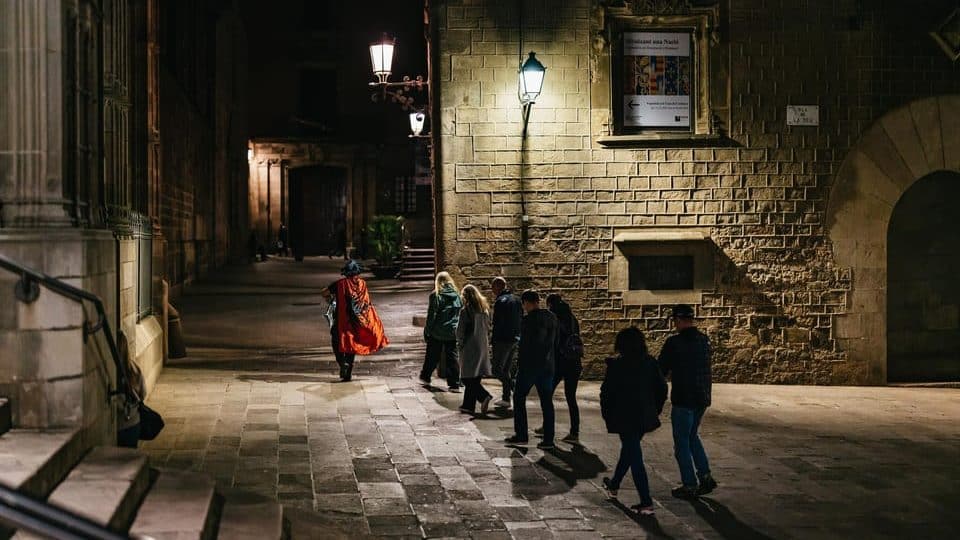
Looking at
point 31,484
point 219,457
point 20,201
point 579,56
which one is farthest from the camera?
point 579,56

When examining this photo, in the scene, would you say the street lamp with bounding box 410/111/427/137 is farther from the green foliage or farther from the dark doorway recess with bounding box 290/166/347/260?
the dark doorway recess with bounding box 290/166/347/260

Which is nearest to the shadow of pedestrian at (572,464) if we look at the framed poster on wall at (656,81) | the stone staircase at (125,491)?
the stone staircase at (125,491)

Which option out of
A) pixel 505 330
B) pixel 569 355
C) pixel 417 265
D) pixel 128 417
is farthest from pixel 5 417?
pixel 417 265

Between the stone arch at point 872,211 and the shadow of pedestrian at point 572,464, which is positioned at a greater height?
the stone arch at point 872,211

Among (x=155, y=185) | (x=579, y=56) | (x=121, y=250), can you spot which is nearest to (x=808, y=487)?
(x=121, y=250)

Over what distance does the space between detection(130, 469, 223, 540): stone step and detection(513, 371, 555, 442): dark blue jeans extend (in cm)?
358

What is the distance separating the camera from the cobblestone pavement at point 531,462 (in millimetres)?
7199

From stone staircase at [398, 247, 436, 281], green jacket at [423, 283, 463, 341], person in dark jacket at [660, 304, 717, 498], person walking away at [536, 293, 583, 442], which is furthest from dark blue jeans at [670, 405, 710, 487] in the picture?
stone staircase at [398, 247, 436, 281]

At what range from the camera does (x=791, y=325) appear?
14.8m

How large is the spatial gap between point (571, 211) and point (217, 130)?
23.4m

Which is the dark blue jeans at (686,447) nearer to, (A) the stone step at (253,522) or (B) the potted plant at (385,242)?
(A) the stone step at (253,522)

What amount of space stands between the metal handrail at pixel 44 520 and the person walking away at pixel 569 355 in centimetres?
677

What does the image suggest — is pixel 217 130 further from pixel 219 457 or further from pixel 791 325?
pixel 219 457

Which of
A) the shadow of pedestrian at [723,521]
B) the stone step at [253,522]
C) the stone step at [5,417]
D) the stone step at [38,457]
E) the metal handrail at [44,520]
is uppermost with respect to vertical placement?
the metal handrail at [44,520]
